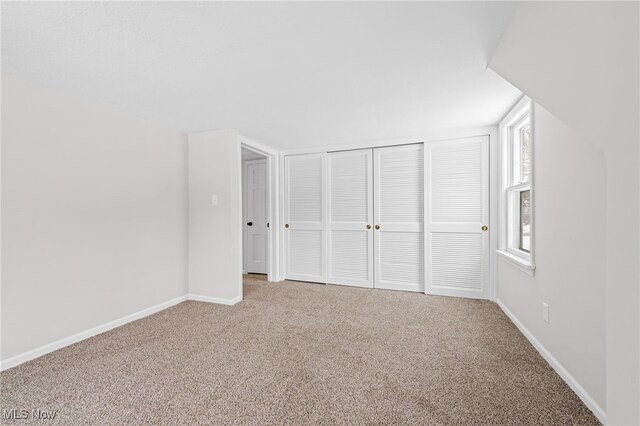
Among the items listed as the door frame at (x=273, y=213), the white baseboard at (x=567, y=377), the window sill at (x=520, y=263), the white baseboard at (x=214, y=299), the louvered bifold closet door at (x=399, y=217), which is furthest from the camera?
the door frame at (x=273, y=213)

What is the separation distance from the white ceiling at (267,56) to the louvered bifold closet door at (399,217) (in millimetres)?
912

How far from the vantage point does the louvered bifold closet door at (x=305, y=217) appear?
4.07 m

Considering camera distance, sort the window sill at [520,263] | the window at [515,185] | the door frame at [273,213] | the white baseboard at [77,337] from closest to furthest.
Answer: the white baseboard at [77,337], the window sill at [520,263], the window at [515,185], the door frame at [273,213]

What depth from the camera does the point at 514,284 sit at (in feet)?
8.41

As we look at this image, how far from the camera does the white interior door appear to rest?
4871mm

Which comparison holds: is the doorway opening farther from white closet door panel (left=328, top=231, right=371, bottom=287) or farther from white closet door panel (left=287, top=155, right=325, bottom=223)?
white closet door panel (left=328, top=231, right=371, bottom=287)

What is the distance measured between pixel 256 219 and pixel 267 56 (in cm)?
353

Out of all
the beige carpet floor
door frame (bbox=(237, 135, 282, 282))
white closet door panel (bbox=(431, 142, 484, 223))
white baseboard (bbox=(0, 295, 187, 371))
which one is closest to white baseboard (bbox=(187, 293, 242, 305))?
white baseboard (bbox=(0, 295, 187, 371))

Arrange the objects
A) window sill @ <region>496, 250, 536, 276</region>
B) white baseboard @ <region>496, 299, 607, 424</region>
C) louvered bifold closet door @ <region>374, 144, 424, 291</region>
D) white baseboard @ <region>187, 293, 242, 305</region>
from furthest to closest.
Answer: louvered bifold closet door @ <region>374, 144, 424, 291</region> < white baseboard @ <region>187, 293, 242, 305</region> < window sill @ <region>496, 250, 536, 276</region> < white baseboard @ <region>496, 299, 607, 424</region>

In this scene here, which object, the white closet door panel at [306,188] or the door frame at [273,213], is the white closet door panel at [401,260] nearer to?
the white closet door panel at [306,188]

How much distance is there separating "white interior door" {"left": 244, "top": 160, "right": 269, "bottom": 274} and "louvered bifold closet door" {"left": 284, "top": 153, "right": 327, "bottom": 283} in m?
0.76

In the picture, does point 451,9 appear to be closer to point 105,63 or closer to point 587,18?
point 587,18

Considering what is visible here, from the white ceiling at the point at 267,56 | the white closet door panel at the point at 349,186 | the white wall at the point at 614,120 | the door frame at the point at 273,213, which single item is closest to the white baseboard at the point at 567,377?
the white wall at the point at 614,120

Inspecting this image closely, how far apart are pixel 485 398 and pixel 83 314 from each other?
3.06 meters
